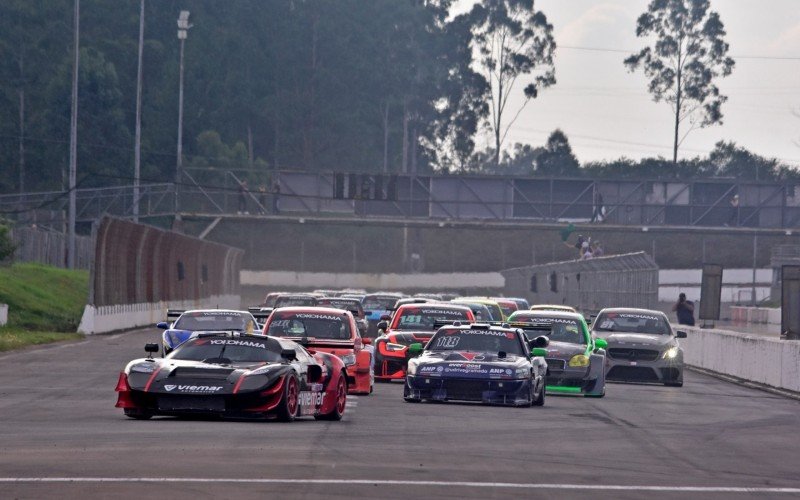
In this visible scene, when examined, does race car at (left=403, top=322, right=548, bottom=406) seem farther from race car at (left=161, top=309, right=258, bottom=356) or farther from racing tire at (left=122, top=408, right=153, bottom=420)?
race car at (left=161, top=309, right=258, bottom=356)

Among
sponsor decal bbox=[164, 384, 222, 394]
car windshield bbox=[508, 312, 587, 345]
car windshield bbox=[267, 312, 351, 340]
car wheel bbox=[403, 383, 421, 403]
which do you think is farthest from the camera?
car windshield bbox=[508, 312, 587, 345]

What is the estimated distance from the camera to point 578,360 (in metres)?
23.8

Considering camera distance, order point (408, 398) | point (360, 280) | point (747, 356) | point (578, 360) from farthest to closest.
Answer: point (360, 280) → point (747, 356) → point (578, 360) → point (408, 398)

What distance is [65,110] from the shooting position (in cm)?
9519

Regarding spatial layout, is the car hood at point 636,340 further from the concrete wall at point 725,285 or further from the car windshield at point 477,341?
the concrete wall at point 725,285

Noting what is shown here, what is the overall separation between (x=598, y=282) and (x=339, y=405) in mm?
37132

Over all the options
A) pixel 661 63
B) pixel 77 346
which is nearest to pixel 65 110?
pixel 661 63

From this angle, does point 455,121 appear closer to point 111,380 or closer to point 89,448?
point 111,380

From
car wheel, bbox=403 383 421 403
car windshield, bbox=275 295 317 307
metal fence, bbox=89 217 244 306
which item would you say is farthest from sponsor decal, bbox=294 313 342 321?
metal fence, bbox=89 217 244 306

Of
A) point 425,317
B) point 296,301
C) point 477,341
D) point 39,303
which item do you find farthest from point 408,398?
point 39,303

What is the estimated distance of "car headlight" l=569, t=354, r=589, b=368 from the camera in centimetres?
2375

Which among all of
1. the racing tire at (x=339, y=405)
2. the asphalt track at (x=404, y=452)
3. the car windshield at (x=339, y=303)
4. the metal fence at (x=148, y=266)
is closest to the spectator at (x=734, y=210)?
the metal fence at (x=148, y=266)

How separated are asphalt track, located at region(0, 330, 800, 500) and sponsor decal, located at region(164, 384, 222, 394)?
35 centimetres

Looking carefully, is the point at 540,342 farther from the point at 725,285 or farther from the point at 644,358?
the point at 725,285
